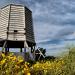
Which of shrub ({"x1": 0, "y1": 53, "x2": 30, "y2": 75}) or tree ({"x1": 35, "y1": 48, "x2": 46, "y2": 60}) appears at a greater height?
shrub ({"x1": 0, "y1": 53, "x2": 30, "y2": 75})

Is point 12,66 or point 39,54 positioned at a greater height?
point 12,66

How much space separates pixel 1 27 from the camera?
111ft

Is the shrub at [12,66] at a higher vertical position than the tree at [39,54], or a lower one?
higher

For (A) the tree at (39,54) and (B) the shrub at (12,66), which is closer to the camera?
(B) the shrub at (12,66)

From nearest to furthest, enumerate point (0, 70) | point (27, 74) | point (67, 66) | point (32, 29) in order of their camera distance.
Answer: point (27, 74) < point (0, 70) < point (67, 66) < point (32, 29)

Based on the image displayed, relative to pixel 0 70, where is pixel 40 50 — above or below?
below

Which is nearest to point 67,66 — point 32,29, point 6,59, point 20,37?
point 6,59

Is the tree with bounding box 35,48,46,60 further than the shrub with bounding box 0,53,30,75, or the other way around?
the tree with bounding box 35,48,46,60

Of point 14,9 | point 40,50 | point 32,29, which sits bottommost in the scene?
point 40,50

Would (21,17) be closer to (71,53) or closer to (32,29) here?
(32,29)

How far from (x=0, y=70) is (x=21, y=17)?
28.4 metres

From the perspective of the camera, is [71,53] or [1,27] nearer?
[71,53]

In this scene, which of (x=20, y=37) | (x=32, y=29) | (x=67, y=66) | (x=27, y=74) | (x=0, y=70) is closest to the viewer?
(x=27, y=74)

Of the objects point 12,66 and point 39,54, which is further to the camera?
point 39,54
